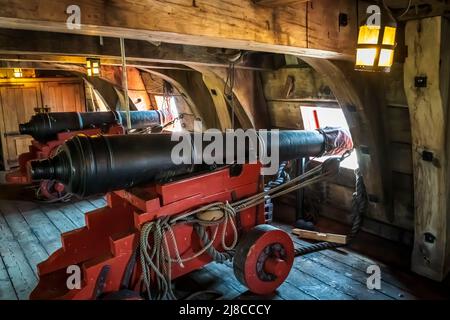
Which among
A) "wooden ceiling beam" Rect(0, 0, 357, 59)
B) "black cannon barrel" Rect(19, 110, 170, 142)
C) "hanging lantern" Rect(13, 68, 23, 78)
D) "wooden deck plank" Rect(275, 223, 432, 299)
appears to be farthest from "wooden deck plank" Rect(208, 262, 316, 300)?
"hanging lantern" Rect(13, 68, 23, 78)

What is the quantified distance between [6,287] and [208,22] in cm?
240

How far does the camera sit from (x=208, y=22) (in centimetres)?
177

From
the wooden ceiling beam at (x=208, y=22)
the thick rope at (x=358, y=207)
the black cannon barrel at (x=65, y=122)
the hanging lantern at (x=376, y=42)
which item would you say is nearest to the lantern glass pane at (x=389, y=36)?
the hanging lantern at (x=376, y=42)

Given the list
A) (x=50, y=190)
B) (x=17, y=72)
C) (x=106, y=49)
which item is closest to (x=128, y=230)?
(x=106, y=49)

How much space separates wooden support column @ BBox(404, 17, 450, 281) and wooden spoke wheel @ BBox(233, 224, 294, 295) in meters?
1.11

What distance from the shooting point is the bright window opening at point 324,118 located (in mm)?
3715

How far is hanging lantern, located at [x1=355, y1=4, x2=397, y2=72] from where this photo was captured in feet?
6.24

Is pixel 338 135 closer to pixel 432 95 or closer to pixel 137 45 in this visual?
pixel 432 95

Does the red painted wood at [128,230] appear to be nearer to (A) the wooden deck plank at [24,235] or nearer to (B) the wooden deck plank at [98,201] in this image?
(A) the wooden deck plank at [24,235]

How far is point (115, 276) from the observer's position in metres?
1.89

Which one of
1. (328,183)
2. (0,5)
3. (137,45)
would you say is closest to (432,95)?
(328,183)

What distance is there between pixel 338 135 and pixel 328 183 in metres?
0.71

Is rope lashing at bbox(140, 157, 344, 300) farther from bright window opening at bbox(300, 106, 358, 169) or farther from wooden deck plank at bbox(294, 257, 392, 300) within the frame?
bright window opening at bbox(300, 106, 358, 169)

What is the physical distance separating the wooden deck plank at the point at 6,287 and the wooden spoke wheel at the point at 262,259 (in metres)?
1.63
